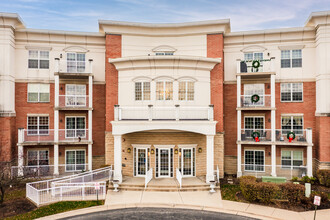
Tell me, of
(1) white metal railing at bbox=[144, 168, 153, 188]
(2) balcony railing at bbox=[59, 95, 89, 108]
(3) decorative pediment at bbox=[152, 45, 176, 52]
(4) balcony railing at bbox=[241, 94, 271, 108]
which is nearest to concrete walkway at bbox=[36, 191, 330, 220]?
(1) white metal railing at bbox=[144, 168, 153, 188]

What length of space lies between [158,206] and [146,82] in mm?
10148

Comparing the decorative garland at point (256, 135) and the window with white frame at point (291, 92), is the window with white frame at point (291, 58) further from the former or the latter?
the decorative garland at point (256, 135)

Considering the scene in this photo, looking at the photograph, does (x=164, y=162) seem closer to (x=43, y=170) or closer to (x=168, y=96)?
(x=168, y=96)

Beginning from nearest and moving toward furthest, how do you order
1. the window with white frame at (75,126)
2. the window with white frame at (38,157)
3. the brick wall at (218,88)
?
the brick wall at (218,88), the window with white frame at (38,157), the window with white frame at (75,126)

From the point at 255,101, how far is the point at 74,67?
17286 mm

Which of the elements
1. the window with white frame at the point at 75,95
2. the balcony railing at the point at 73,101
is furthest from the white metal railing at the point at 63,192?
the window with white frame at the point at 75,95

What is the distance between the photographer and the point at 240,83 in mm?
19703

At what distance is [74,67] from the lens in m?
20.3

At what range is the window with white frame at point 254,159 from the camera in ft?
66.0

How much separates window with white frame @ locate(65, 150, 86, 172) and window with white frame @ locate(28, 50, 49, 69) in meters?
8.74

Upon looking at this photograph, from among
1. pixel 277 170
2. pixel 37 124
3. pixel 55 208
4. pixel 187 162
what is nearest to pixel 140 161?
pixel 187 162

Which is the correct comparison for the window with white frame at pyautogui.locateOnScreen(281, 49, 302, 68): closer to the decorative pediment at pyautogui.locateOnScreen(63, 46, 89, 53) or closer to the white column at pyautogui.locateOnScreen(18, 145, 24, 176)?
the decorative pediment at pyautogui.locateOnScreen(63, 46, 89, 53)

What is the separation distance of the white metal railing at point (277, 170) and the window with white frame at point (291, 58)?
943cm

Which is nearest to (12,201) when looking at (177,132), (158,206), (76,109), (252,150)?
(76,109)
